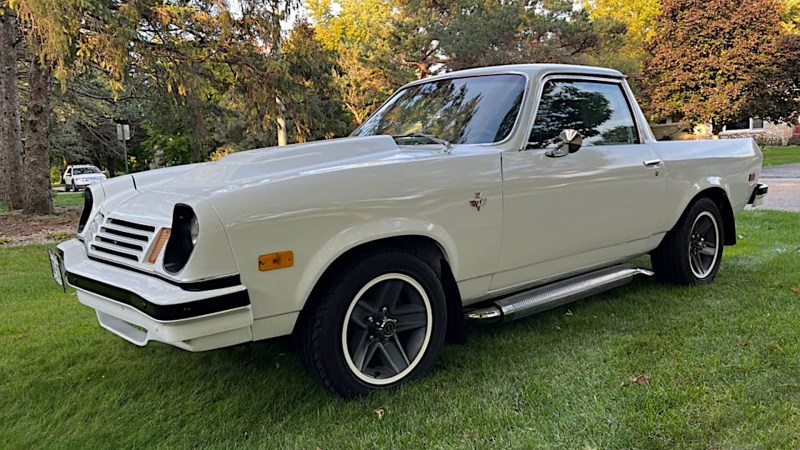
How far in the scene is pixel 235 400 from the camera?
9.30ft

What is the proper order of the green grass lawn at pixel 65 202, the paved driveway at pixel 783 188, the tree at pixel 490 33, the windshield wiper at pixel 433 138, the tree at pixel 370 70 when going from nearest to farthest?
the windshield wiper at pixel 433 138 → the paved driveway at pixel 783 188 → the green grass lawn at pixel 65 202 → the tree at pixel 490 33 → the tree at pixel 370 70

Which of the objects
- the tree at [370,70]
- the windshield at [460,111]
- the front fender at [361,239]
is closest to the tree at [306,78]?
the windshield at [460,111]

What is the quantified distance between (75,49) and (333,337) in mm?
8014

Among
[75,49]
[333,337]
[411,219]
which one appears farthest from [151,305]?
[75,49]

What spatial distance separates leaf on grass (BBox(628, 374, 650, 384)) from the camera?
2838mm

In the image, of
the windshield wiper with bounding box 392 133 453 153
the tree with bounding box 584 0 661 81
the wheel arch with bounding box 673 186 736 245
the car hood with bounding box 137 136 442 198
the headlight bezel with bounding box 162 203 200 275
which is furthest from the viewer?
the tree with bounding box 584 0 661 81

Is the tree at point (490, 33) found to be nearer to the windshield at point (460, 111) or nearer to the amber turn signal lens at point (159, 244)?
the windshield at point (460, 111)

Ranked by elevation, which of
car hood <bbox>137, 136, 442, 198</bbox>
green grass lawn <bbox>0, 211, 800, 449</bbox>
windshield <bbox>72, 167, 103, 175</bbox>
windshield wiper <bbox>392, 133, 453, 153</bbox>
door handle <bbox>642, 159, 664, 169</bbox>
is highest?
windshield wiper <bbox>392, 133, 453, 153</bbox>

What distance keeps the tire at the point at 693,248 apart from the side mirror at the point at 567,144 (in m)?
1.61

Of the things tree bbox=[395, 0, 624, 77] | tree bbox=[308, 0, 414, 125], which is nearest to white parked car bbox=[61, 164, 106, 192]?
tree bbox=[308, 0, 414, 125]

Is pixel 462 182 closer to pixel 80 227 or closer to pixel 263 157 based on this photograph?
pixel 263 157

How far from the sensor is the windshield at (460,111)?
3.39 meters

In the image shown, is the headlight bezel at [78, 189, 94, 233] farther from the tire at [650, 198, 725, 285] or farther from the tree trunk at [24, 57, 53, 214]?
the tree trunk at [24, 57, 53, 214]

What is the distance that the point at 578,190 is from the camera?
346cm
